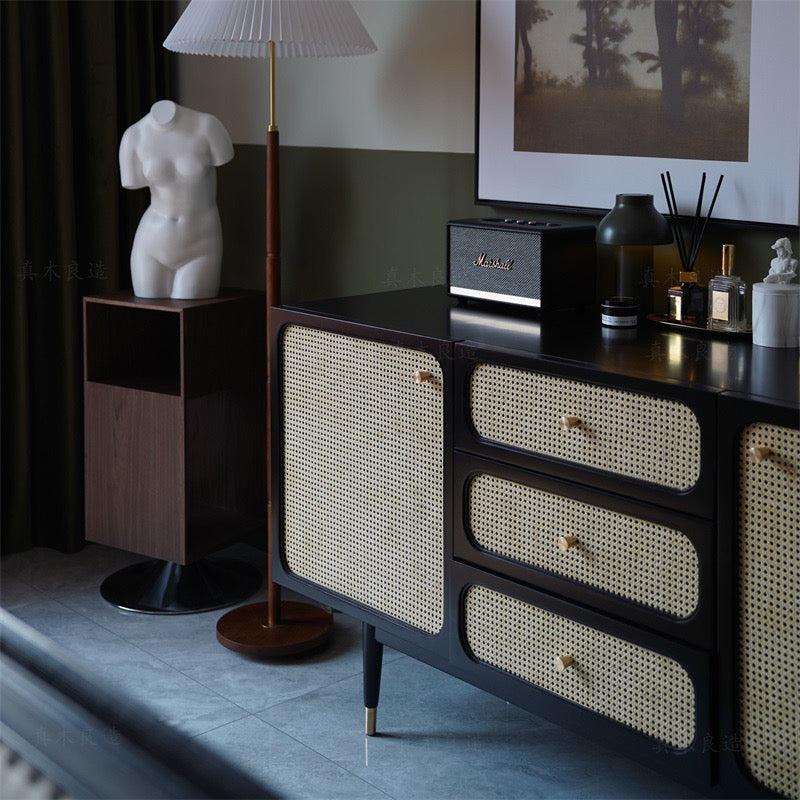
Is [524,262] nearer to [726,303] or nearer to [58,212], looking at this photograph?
[726,303]

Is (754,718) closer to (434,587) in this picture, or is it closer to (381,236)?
(434,587)

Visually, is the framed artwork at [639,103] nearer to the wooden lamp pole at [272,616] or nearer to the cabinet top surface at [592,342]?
the cabinet top surface at [592,342]

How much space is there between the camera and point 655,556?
5.01ft

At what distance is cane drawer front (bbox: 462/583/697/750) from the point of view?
60.8 inches

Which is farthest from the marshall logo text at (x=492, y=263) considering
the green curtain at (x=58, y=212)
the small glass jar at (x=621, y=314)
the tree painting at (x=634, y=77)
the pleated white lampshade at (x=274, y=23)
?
the green curtain at (x=58, y=212)

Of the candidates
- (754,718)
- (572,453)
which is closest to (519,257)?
(572,453)

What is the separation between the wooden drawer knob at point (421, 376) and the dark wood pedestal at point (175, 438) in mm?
936

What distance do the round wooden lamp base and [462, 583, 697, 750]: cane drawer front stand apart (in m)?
0.76

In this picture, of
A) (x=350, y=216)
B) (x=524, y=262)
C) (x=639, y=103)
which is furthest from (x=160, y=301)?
(x=639, y=103)

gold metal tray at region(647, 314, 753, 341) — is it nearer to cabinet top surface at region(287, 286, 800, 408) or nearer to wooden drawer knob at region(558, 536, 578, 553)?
cabinet top surface at region(287, 286, 800, 408)

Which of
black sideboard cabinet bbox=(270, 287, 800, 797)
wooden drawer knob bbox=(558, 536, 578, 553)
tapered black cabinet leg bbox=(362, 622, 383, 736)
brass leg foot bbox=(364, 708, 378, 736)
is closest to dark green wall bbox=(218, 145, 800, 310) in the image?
black sideboard cabinet bbox=(270, 287, 800, 797)

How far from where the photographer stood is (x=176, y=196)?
8.79 feet

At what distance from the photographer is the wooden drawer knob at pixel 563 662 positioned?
5.49 feet

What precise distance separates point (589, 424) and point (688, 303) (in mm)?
408
